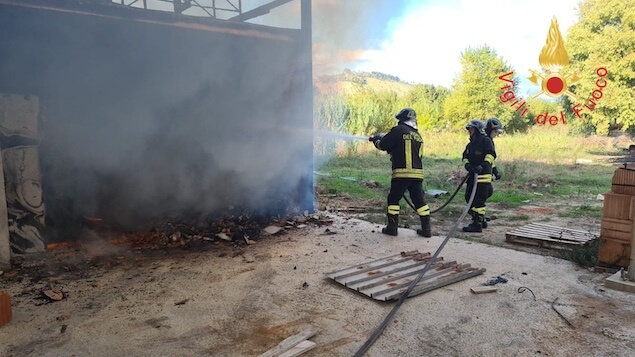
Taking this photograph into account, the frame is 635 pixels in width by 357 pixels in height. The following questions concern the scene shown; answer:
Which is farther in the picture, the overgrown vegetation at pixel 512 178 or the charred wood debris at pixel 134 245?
the overgrown vegetation at pixel 512 178

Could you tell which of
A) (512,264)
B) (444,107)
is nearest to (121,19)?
(512,264)

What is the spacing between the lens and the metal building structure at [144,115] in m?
4.88

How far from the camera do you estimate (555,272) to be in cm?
427

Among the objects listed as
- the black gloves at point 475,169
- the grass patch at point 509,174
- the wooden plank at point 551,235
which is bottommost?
the wooden plank at point 551,235

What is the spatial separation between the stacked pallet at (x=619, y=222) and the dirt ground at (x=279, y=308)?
22 centimetres

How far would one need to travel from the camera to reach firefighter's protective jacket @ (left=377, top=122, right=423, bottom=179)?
18.8 feet

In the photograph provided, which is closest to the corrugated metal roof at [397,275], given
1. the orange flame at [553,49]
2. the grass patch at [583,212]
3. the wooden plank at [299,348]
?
the wooden plank at [299,348]

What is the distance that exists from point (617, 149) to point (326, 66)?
16.7 metres

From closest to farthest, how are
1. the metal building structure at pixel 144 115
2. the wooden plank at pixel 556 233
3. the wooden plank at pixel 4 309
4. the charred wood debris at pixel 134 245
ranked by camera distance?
the wooden plank at pixel 4 309
the charred wood debris at pixel 134 245
the metal building structure at pixel 144 115
the wooden plank at pixel 556 233

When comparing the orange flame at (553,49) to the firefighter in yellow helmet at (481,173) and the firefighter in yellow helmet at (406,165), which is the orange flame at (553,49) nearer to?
the firefighter in yellow helmet at (481,173)

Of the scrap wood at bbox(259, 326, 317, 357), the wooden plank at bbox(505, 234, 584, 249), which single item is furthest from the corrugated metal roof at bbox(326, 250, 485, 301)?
the wooden plank at bbox(505, 234, 584, 249)

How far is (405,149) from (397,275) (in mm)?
2141

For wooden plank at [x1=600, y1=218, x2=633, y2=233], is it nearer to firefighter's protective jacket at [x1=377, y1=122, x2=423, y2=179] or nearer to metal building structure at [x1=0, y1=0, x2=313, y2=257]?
firefighter's protective jacket at [x1=377, y1=122, x2=423, y2=179]

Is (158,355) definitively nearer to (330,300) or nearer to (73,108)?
(330,300)
